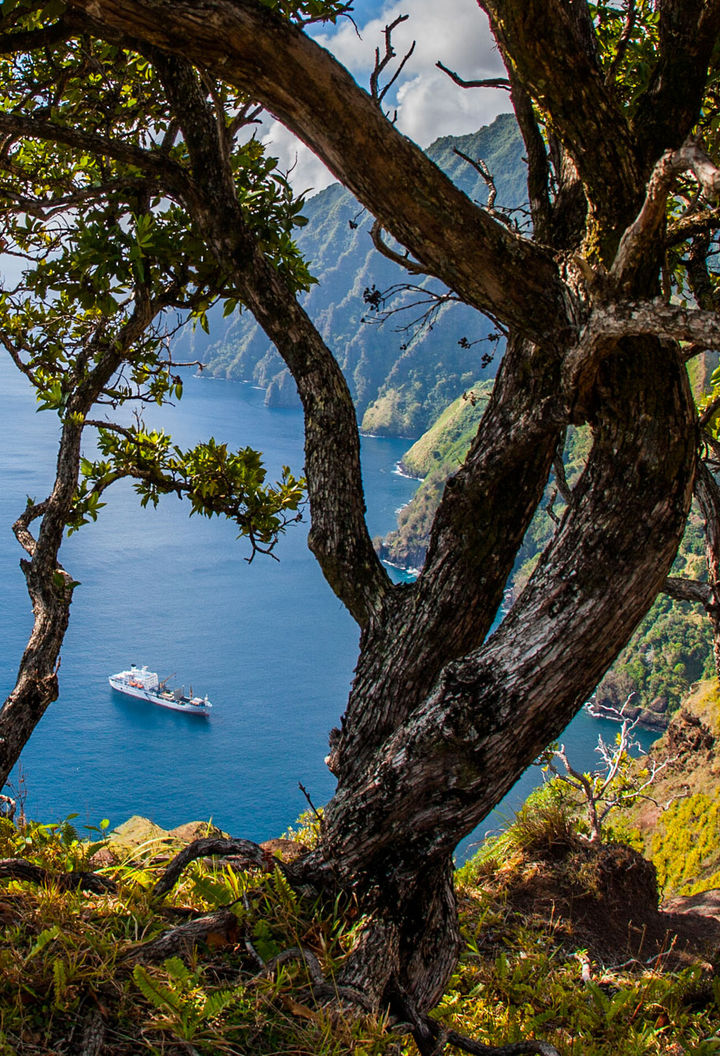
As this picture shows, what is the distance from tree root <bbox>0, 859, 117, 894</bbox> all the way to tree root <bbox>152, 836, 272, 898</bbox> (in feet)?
0.61

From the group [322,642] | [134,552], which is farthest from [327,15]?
[134,552]

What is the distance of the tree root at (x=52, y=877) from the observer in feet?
8.39

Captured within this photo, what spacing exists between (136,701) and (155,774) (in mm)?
5197

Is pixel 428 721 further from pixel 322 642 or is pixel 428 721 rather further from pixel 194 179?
pixel 322 642

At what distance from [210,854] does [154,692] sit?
38656 mm

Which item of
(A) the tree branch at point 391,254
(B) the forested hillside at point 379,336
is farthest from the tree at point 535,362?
(B) the forested hillside at point 379,336

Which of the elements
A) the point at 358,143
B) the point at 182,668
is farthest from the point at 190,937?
the point at 182,668

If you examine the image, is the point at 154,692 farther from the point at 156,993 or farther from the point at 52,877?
the point at 156,993

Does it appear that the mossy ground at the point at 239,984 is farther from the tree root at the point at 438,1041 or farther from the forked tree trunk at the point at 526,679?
the forked tree trunk at the point at 526,679

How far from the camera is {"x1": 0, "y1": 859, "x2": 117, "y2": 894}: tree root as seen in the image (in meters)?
2.56

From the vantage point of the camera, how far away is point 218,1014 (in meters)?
2.07

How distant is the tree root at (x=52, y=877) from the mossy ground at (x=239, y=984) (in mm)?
37

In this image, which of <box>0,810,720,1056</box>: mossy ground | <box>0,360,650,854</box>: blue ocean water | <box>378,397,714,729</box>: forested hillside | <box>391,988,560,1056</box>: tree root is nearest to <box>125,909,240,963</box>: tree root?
<box>0,810,720,1056</box>: mossy ground

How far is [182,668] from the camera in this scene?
44219mm
